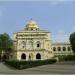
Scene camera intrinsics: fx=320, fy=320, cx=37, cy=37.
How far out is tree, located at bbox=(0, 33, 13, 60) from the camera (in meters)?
90.0

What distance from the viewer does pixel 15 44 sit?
3497 inches

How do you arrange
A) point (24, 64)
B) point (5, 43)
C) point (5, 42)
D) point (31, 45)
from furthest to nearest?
point (5, 43) < point (5, 42) < point (31, 45) < point (24, 64)

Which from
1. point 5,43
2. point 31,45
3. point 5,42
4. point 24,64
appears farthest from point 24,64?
point 5,43

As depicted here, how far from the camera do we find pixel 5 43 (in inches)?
3625

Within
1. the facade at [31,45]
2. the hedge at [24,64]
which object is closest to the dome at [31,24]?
the facade at [31,45]

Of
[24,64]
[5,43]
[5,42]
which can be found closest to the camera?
[24,64]

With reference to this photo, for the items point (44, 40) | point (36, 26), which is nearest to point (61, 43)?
point (36, 26)

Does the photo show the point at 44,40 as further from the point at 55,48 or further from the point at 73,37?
the point at 55,48

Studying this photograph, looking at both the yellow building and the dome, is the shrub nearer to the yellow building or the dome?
the yellow building

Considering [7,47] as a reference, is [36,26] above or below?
above

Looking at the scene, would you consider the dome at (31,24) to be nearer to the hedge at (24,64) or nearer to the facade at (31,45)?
the facade at (31,45)

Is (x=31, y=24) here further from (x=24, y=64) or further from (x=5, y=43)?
(x=24, y=64)

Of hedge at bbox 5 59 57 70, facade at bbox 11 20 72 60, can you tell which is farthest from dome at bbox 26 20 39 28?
hedge at bbox 5 59 57 70

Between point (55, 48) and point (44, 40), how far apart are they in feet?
91.0
